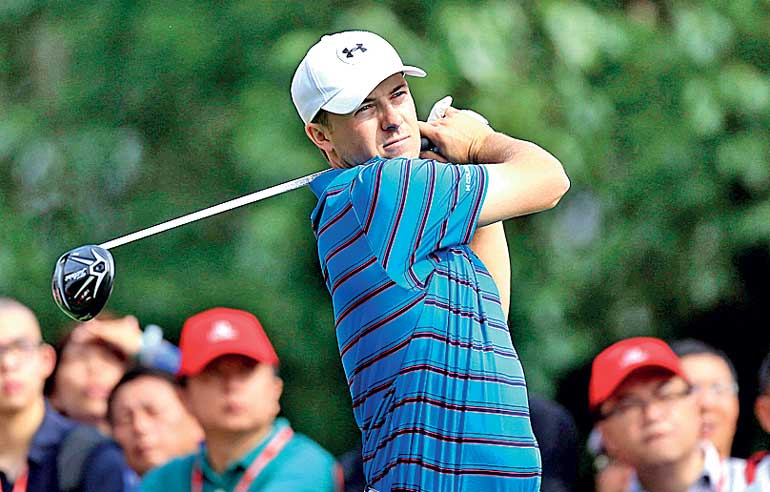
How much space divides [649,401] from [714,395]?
34 centimetres

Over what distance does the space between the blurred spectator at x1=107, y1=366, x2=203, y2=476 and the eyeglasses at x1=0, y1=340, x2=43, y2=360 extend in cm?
40

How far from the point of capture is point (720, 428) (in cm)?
581

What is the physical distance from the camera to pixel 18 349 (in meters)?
5.87

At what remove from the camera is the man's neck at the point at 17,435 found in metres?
5.71

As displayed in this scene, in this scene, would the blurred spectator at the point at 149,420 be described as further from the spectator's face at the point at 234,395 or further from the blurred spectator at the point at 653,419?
the blurred spectator at the point at 653,419

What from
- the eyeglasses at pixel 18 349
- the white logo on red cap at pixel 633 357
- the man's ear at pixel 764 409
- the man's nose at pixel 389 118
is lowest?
the man's ear at pixel 764 409

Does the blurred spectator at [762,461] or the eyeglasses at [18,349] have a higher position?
the eyeglasses at [18,349]

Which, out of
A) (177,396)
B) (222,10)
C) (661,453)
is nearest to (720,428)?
(661,453)

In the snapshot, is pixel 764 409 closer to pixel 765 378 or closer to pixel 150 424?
pixel 765 378

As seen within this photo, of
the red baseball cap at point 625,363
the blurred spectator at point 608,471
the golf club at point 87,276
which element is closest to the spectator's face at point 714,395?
the red baseball cap at point 625,363

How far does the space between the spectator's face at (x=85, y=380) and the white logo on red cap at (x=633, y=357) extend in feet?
6.89

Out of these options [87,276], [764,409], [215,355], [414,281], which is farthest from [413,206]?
[764,409]

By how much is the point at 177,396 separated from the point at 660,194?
2.29 m

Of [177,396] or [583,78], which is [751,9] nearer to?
[583,78]
